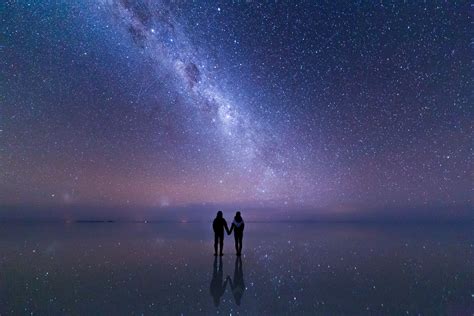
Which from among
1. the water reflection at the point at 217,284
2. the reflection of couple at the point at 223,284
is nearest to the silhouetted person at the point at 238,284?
the reflection of couple at the point at 223,284

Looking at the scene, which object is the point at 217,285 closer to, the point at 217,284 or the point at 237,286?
the point at 217,284

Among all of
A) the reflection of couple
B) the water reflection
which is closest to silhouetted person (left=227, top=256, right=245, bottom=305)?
the reflection of couple

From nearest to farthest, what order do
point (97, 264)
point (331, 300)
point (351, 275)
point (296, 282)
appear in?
point (331, 300)
point (296, 282)
point (351, 275)
point (97, 264)

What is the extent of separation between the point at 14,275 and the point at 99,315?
5.32m

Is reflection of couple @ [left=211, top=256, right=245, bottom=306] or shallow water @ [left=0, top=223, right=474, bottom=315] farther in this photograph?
reflection of couple @ [left=211, top=256, right=245, bottom=306]

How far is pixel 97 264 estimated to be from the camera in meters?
12.7

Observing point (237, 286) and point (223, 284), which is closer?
point (237, 286)

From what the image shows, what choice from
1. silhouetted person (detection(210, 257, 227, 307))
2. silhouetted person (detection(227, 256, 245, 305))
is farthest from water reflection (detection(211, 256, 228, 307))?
silhouetted person (detection(227, 256, 245, 305))

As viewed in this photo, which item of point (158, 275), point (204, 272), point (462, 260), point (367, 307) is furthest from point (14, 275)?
point (462, 260)

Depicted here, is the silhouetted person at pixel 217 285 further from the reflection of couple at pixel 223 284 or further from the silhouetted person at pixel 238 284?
the silhouetted person at pixel 238 284

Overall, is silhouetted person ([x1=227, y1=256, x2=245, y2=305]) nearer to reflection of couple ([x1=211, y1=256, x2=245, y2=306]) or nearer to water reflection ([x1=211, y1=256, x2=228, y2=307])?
reflection of couple ([x1=211, y1=256, x2=245, y2=306])

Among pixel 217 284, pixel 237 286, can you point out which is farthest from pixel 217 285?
pixel 237 286

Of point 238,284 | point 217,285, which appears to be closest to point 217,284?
point 217,285

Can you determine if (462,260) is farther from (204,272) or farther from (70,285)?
(70,285)
